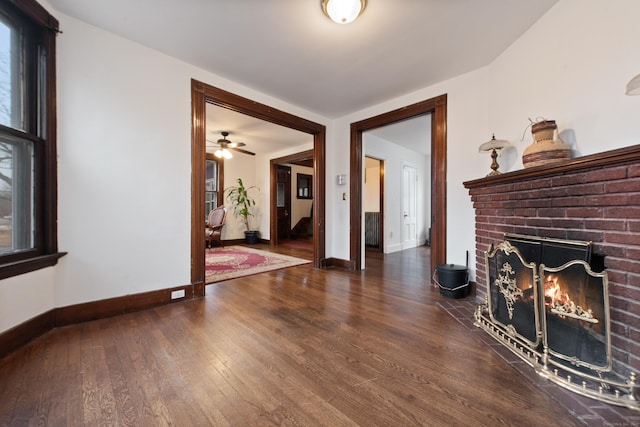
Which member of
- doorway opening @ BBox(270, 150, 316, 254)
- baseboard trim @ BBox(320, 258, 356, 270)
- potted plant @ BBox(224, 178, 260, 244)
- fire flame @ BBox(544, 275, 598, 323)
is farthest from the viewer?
doorway opening @ BBox(270, 150, 316, 254)

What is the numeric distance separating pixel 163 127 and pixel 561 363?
360cm

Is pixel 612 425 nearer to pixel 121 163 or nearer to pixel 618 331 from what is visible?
pixel 618 331

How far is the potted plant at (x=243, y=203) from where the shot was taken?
662 centimetres

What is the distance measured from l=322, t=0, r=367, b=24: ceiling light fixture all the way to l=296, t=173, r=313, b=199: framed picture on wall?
6.08m

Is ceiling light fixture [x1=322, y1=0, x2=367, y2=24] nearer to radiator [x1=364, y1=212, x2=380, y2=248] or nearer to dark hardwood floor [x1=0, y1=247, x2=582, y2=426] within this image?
dark hardwood floor [x1=0, y1=247, x2=582, y2=426]

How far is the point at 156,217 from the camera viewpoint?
242 cm

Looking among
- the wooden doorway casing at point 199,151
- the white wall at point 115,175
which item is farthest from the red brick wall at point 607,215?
the white wall at point 115,175

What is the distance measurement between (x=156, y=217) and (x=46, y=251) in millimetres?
769

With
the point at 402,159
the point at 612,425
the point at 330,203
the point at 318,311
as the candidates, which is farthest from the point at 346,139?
the point at 612,425

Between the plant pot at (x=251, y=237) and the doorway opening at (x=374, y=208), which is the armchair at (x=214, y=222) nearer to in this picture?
the plant pot at (x=251, y=237)

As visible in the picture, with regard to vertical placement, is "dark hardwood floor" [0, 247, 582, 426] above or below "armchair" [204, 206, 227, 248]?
below

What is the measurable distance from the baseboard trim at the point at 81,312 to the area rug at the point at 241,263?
754mm

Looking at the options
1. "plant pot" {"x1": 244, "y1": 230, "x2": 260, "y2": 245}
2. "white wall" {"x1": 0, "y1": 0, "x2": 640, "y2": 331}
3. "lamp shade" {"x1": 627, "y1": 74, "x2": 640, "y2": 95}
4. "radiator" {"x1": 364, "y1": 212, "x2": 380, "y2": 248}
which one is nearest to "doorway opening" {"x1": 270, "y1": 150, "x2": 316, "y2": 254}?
"plant pot" {"x1": 244, "y1": 230, "x2": 260, "y2": 245}

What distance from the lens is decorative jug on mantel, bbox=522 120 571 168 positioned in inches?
66.3
